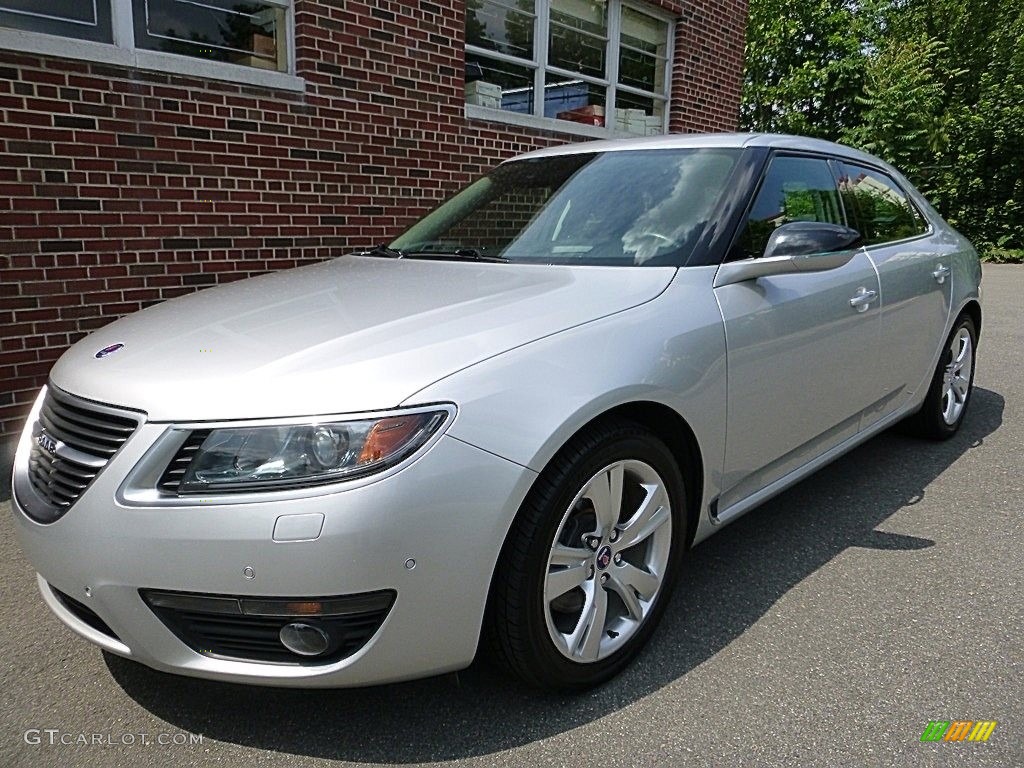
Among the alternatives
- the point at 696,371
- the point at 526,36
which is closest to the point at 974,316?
the point at 696,371

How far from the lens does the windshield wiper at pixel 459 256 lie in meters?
2.96

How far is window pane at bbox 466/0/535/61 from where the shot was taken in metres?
7.11

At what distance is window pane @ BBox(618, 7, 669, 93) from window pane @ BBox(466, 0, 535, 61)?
136 cm

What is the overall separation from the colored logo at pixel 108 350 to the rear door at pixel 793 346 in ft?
5.87

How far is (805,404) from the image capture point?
2.98 metres

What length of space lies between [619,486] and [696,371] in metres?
0.44

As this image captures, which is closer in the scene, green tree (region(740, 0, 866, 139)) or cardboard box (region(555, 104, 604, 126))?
cardboard box (region(555, 104, 604, 126))

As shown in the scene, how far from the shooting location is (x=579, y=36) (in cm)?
823

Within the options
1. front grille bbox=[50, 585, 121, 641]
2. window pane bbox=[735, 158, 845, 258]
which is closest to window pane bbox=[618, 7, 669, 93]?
window pane bbox=[735, 158, 845, 258]

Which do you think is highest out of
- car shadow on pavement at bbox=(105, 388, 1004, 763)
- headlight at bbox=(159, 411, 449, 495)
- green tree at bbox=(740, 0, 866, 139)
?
green tree at bbox=(740, 0, 866, 139)

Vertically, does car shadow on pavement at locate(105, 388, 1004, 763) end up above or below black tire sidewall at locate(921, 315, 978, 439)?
below

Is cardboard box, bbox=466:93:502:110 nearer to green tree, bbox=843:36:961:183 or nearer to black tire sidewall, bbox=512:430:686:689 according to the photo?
black tire sidewall, bbox=512:430:686:689

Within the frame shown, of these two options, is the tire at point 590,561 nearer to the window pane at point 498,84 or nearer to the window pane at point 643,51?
the window pane at point 498,84

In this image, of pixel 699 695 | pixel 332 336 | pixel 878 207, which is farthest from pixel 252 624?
pixel 878 207
